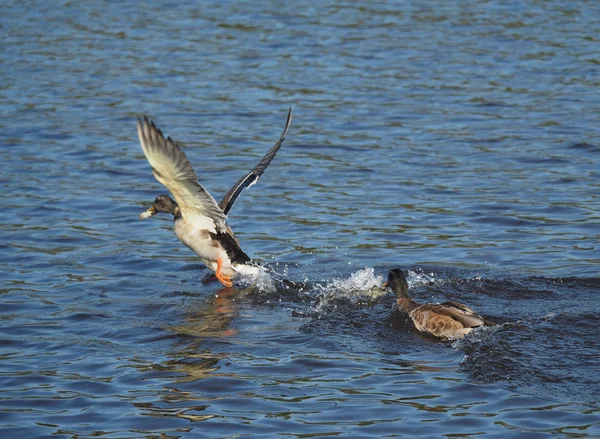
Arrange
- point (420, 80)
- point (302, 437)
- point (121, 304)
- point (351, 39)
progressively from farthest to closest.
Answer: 1. point (351, 39)
2. point (420, 80)
3. point (121, 304)
4. point (302, 437)

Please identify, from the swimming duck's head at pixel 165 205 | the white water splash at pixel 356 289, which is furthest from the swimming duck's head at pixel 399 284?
the swimming duck's head at pixel 165 205

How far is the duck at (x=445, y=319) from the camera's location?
25.9 feet

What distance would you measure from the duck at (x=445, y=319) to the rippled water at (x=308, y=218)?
9 cm

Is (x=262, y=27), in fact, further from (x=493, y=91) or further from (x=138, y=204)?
(x=138, y=204)

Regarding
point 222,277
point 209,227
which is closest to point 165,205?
point 209,227

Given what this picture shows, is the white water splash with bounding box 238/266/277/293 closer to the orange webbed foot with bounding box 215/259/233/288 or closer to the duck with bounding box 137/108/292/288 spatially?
the duck with bounding box 137/108/292/288

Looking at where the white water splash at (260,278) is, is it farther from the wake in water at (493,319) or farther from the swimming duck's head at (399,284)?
the swimming duck's head at (399,284)

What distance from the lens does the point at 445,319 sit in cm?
803

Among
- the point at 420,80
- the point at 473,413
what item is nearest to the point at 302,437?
the point at 473,413

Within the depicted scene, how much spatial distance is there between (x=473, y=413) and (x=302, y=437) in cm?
113

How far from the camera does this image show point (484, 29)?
20.8 meters

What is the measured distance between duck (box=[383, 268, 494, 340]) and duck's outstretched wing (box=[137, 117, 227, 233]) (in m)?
2.17

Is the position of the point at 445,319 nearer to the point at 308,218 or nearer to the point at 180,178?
the point at 180,178

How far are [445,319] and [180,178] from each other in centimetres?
267
